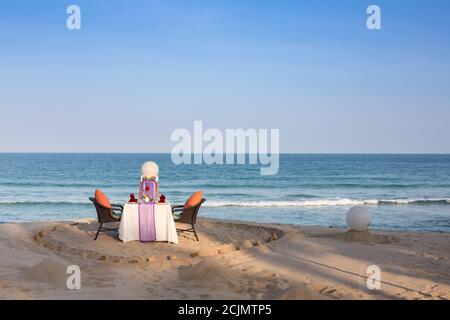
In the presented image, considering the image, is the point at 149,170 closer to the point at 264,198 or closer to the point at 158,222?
the point at 158,222

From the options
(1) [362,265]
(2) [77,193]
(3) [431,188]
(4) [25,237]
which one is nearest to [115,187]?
(2) [77,193]

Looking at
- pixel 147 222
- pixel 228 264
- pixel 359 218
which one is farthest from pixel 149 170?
pixel 359 218

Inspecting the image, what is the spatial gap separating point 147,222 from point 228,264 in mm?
2275

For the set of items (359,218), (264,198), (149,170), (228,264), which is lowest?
(264,198)

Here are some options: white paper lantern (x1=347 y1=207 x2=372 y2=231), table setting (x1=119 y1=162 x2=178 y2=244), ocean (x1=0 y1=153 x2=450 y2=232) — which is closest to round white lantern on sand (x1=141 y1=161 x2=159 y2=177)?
table setting (x1=119 y1=162 x2=178 y2=244)

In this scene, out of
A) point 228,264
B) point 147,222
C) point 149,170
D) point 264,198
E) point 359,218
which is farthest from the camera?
point 264,198

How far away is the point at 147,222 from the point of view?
9508mm

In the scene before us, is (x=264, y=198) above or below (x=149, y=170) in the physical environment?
below

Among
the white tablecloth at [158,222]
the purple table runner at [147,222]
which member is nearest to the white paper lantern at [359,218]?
the white tablecloth at [158,222]

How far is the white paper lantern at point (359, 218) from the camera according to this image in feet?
33.2

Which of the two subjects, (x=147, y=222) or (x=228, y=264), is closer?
(x=228, y=264)

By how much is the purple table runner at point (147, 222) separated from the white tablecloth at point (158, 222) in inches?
2.8

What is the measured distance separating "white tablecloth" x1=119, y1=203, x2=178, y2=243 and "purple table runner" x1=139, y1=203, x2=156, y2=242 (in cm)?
7
